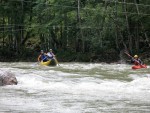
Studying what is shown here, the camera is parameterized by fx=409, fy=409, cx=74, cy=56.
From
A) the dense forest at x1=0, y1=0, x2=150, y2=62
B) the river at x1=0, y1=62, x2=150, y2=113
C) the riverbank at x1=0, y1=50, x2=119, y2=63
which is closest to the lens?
the river at x1=0, y1=62, x2=150, y2=113

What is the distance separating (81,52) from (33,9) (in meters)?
7.71

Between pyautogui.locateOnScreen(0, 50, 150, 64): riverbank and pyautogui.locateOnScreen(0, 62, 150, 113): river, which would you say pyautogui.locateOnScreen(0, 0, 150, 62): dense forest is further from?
pyautogui.locateOnScreen(0, 62, 150, 113): river

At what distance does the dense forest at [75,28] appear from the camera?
119 ft

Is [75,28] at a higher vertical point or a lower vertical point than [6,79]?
higher

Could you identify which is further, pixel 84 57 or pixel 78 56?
pixel 78 56

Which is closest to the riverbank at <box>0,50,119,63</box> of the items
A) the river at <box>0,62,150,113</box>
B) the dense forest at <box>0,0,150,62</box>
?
the dense forest at <box>0,0,150,62</box>

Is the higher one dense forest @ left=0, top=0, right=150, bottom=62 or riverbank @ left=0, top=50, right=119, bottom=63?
dense forest @ left=0, top=0, right=150, bottom=62

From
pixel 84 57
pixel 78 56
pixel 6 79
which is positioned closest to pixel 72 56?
pixel 78 56

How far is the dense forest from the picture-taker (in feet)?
119

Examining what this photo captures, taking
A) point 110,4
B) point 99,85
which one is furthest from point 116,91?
point 110,4

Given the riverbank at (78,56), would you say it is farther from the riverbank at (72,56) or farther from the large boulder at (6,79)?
the large boulder at (6,79)

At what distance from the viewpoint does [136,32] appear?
37219 millimetres

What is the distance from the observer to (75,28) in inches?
1604

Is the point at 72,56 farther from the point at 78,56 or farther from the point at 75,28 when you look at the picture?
the point at 75,28
